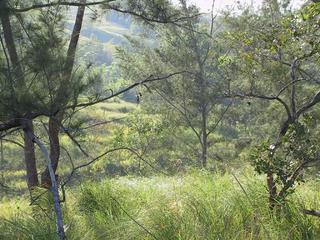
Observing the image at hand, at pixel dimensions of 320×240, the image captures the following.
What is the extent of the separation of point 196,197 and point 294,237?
44.6 inches

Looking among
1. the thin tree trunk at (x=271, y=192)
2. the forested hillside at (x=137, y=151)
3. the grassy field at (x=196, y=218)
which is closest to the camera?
the forested hillside at (x=137, y=151)

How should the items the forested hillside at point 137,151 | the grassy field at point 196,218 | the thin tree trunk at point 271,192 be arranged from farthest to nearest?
1. the thin tree trunk at point 271,192
2. the grassy field at point 196,218
3. the forested hillside at point 137,151

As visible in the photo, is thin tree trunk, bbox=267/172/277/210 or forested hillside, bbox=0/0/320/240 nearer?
forested hillside, bbox=0/0/320/240

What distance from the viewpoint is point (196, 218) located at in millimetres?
4246

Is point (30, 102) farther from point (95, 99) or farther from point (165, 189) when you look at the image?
point (165, 189)

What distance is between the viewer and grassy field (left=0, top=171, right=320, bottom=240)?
13.0ft

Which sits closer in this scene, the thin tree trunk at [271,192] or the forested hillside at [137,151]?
the forested hillside at [137,151]

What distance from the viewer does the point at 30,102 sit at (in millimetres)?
3930

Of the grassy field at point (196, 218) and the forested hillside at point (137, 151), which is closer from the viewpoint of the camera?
the forested hillside at point (137, 151)

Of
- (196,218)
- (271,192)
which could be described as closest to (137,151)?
(196,218)

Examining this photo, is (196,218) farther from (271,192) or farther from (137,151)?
(137,151)

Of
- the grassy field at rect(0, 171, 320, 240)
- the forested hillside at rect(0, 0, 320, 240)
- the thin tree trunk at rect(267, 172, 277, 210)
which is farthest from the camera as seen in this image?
the thin tree trunk at rect(267, 172, 277, 210)

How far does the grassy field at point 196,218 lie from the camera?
396cm

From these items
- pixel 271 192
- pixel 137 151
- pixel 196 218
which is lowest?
pixel 196 218
